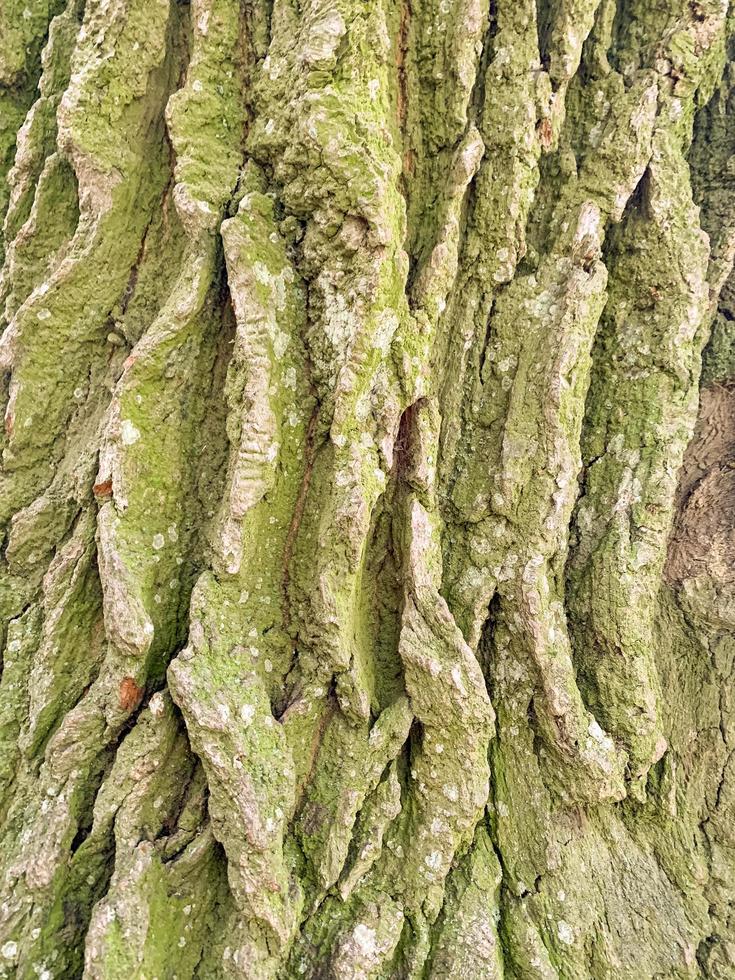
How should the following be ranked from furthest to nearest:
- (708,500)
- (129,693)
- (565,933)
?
(708,500) < (565,933) < (129,693)

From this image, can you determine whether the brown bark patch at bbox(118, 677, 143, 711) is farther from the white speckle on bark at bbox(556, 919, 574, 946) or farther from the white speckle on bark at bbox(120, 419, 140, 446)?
the white speckle on bark at bbox(556, 919, 574, 946)

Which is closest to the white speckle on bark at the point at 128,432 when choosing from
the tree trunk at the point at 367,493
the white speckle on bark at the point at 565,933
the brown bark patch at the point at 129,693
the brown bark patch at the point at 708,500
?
the tree trunk at the point at 367,493

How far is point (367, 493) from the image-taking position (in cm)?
353

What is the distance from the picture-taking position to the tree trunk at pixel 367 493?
3473 mm

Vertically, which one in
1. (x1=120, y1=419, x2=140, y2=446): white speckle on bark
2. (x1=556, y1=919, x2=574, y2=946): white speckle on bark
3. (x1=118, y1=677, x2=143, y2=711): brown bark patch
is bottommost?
(x1=556, y1=919, x2=574, y2=946): white speckle on bark

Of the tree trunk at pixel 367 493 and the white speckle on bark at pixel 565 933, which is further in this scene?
the white speckle on bark at pixel 565 933

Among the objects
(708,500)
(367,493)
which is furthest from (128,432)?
(708,500)

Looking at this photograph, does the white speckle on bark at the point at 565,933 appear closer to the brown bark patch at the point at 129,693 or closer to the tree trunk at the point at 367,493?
the tree trunk at the point at 367,493

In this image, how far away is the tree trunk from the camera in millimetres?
3473

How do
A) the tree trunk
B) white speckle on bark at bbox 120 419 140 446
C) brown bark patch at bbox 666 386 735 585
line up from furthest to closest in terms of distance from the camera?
brown bark patch at bbox 666 386 735 585 → white speckle on bark at bbox 120 419 140 446 → the tree trunk

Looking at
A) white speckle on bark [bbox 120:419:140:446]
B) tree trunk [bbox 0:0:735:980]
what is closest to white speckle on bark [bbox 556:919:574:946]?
tree trunk [bbox 0:0:735:980]

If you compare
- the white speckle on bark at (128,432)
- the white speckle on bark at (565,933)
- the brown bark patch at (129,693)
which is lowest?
the white speckle on bark at (565,933)

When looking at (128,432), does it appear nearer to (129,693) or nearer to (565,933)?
(129,693)

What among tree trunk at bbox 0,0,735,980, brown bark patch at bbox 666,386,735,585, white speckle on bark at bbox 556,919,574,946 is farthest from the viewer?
brown bark patch at bbox 666,386,735,585
